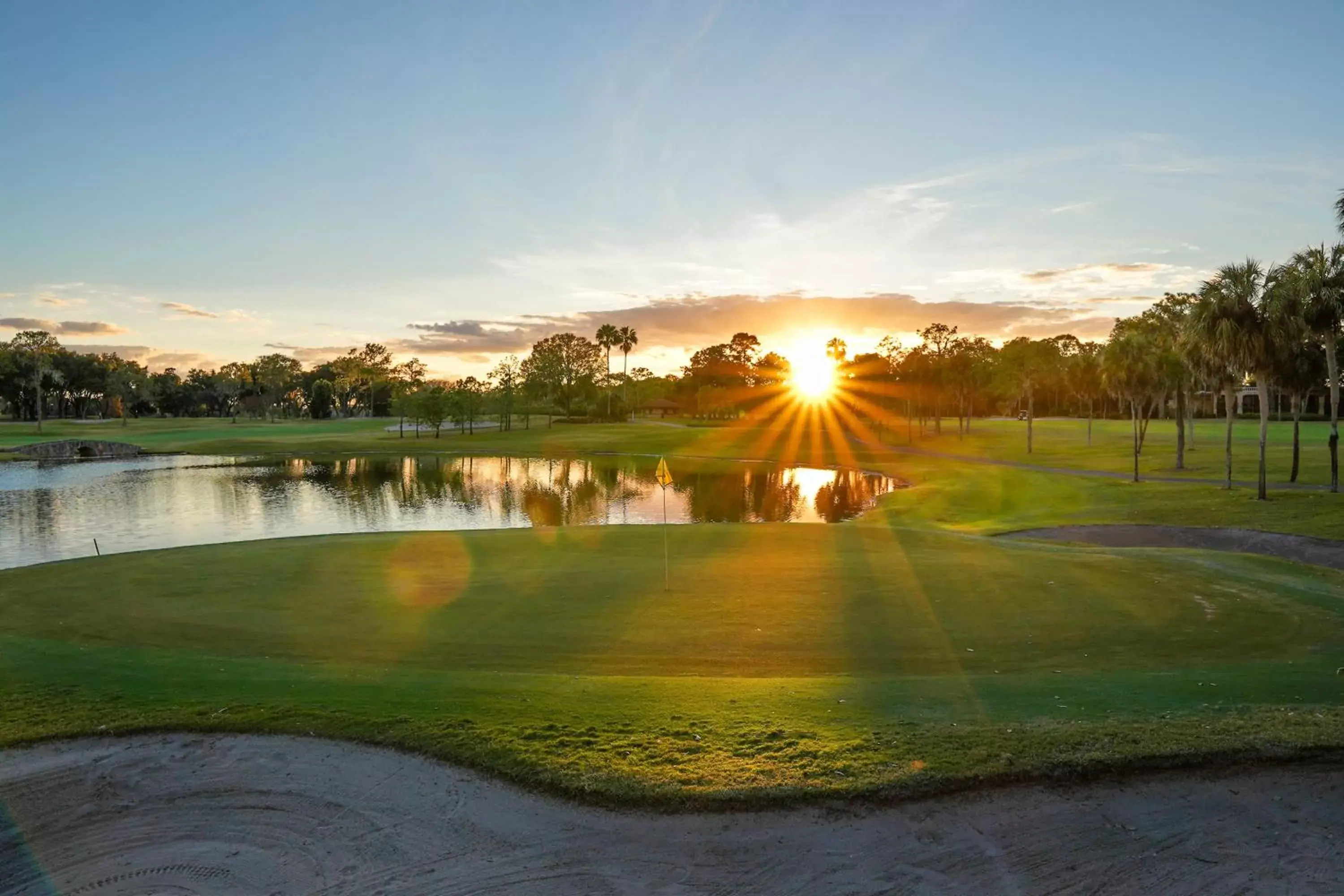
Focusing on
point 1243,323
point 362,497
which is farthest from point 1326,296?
point 362,497

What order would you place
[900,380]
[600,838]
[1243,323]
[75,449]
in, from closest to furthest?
[600,838] → [1243,323] → [75,449] → [900,380]

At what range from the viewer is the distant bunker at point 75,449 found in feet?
283

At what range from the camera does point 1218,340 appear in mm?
37156

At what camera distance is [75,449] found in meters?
88.4

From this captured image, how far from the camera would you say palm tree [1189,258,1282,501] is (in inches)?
1444

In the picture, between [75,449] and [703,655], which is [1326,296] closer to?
[703,655]

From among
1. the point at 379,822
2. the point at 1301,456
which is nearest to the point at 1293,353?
the point at 1301,456

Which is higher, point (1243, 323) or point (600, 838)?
point (1243, 323)

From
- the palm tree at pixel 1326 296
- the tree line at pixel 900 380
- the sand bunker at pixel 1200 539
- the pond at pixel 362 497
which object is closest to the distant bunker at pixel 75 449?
the pond at pixel 362 497

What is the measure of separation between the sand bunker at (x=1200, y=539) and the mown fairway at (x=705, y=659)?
20.3ft

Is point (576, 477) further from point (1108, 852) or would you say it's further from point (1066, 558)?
point (1108, 852)

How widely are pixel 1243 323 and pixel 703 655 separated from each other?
119 feet

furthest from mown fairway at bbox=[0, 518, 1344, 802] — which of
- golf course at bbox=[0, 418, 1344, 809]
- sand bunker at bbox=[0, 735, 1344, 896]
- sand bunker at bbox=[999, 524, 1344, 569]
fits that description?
sand bunker at bbox=[999, 524, 1344, 569]

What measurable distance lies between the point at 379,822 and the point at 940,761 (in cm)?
578
